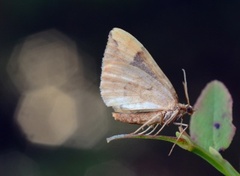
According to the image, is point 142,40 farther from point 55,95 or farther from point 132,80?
point 132,80

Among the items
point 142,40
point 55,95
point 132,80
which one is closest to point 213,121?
point 132,80

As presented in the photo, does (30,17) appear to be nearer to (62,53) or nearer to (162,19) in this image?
(62,53)

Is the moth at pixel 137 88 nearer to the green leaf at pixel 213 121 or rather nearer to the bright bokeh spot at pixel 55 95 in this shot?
the green leaf at pixel 213 121

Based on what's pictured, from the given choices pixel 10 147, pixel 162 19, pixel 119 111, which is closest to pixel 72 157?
pixel 10 147

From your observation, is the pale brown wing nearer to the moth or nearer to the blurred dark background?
the moth

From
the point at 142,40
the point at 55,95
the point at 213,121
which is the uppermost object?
the point at 213,121

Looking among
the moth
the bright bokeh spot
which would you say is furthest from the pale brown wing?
the bright bokeh spot
